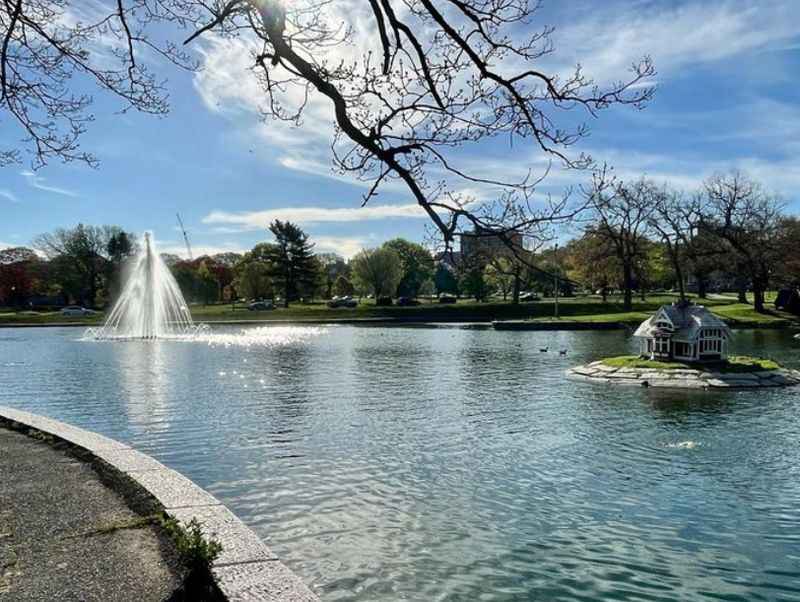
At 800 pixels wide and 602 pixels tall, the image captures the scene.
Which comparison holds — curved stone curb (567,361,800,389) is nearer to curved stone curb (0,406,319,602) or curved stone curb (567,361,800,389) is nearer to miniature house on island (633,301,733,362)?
miniature house on island (633,301,733,362)

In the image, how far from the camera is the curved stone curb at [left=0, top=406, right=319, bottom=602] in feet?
17.4

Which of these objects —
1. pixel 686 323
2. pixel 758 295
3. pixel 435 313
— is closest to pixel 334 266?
pixel 435 313

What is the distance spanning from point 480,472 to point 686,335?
1779cm

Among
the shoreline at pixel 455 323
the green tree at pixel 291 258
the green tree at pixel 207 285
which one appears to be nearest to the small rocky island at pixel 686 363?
the shoreline at pixel 455 323

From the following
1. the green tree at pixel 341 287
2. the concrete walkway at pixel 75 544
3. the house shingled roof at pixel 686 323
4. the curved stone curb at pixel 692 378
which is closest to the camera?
the concrete walkway at pixel 75 544

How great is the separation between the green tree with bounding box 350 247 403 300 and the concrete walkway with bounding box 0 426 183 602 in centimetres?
9203

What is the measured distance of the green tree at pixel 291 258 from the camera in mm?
95625

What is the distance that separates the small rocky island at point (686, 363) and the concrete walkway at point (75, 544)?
21.4m

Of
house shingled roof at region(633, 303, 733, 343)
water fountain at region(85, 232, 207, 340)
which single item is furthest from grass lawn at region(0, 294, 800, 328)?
house shingled roof at region(633, 303, 733, 343)

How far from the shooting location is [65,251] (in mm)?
100312

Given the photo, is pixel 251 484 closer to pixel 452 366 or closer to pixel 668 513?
pixel 668 513

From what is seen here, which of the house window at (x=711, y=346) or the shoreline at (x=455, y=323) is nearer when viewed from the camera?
the house window at (x=711, y=346)

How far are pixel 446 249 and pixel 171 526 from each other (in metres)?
3.90

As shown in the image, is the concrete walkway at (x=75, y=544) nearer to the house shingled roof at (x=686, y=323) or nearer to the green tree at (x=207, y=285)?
the house shingled roof at (x=686, y=323)
